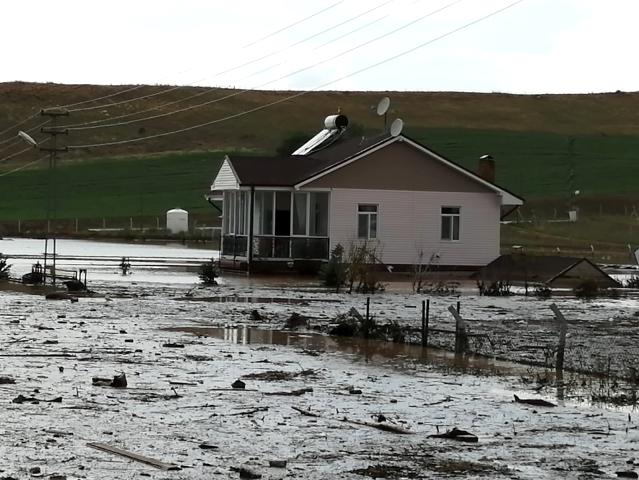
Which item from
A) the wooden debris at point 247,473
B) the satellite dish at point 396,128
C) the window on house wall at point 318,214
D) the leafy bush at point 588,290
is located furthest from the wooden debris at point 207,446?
the satellite dish at point 396,128

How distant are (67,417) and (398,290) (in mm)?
23537

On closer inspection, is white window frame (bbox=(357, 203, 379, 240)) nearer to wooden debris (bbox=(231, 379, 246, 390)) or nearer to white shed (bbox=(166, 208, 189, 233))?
wooden debris (bbox=(231, 379, 246, 390))

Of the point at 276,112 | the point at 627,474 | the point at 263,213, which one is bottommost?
the point at 627,474

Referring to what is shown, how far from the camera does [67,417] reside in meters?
12.1

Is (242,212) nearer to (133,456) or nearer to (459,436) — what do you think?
(459,436)

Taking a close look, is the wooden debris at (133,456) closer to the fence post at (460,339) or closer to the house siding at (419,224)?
the fence post at (460,339)

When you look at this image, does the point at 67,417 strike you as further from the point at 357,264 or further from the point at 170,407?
the point at 357,264

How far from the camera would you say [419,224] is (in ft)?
149

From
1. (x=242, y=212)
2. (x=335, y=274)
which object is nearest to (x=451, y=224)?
(x=242, y=212)

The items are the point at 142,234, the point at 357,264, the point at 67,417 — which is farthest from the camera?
the point at 142,234

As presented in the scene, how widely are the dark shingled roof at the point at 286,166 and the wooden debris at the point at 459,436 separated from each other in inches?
1275

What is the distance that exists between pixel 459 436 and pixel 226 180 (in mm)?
35242

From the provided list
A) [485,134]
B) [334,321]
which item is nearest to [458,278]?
[334,321]

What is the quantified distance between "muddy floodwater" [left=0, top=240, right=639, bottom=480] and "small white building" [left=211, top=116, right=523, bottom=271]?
18637mm
